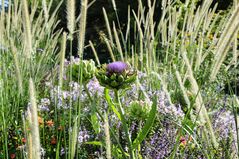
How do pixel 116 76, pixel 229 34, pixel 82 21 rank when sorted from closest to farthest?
pixel 82 21 → pixel 229 34 → pixel 116 76

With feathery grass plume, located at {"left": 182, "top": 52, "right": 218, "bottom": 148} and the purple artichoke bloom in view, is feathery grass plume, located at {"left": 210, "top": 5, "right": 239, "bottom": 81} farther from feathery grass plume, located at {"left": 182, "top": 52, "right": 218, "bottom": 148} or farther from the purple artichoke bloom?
the purple artichoke bloom

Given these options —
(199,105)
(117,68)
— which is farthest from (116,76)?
(199,105)

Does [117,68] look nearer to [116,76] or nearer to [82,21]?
[116,76]

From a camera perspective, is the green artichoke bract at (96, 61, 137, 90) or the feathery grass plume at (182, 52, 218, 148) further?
the green artichoke bract at (96, 61, 137, 90)

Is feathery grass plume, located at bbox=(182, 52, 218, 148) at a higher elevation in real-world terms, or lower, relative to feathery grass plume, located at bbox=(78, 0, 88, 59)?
lower

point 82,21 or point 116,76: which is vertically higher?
point 82,21

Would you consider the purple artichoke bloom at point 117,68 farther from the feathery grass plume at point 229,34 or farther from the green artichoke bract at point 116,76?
the feathery grass plume at point 229,34

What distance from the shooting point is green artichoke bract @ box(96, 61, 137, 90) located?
3.94ft

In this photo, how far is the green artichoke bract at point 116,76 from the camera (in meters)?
1.20

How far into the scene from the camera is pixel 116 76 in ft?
3.96

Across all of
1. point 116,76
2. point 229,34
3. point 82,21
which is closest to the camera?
point 82,21

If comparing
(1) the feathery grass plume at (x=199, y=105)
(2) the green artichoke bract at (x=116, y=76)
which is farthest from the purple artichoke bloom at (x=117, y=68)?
(1) the feathery grass plume at (x=199, y=105)

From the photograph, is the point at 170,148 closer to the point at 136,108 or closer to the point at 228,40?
the point at 136,108

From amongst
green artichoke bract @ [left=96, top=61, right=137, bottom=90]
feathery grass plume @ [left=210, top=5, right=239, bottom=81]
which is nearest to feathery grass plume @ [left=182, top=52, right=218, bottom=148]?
feathery grass plume @ [left=210, top=5, right=239, bottom=81]
